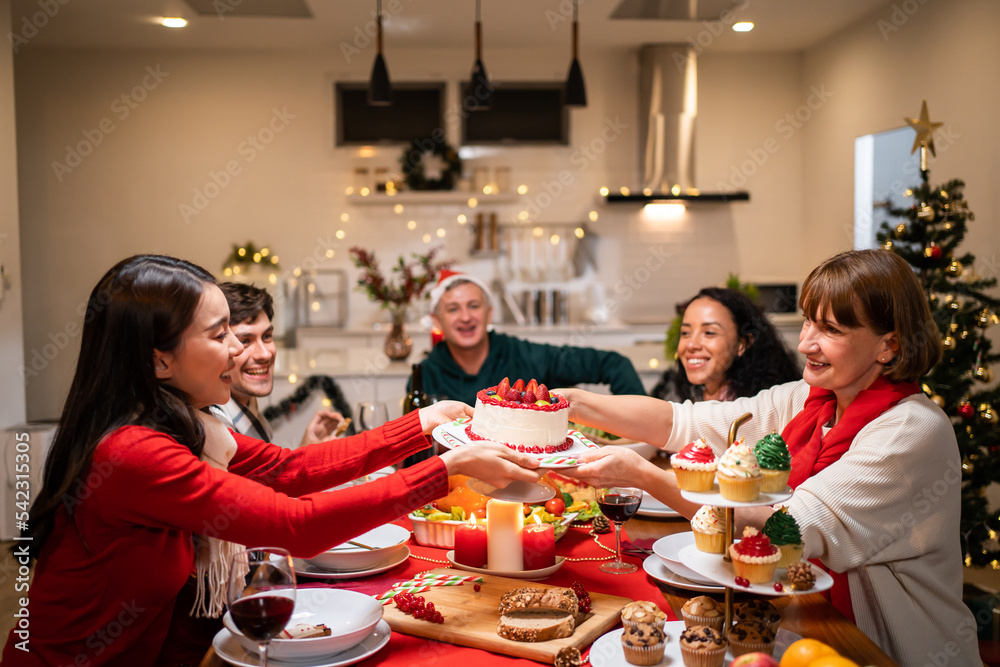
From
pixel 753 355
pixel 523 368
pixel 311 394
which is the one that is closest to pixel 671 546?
pixel 753 355

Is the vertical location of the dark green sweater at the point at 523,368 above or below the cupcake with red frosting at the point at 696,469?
below

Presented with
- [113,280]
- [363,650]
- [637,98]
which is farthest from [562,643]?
[637,98]

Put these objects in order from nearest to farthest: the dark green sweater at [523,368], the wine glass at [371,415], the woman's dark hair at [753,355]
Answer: the wine glass at [371,415], the woman's dark hair at [753,355], the dark green sweater at [523,368]

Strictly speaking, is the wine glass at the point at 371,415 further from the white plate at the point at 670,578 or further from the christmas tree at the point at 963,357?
the christmas tree at the point at 963,357

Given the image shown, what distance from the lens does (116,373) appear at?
A: 4.81ft

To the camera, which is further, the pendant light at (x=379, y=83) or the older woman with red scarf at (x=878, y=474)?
the pendant light at (x=379, y=83)

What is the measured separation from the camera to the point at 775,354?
9.12 ft

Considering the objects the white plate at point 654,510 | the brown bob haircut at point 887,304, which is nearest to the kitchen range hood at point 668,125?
the white plate at point 654,510

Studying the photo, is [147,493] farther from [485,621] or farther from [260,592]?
[485,621]

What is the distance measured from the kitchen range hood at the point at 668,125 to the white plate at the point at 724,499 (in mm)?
5345

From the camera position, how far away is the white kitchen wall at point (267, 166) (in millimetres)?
6531

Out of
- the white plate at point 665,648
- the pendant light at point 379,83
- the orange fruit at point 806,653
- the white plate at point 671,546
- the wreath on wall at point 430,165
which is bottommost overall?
the white plate at point 665,648

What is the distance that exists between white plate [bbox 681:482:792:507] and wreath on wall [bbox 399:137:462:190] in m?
5.51

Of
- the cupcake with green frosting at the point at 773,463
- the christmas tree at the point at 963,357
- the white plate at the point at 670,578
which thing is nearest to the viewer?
the cupcake with green frosting at the point at 773,463
